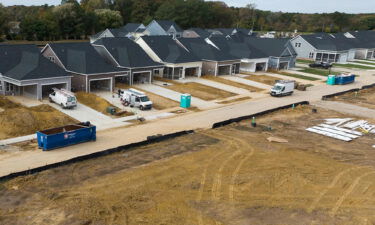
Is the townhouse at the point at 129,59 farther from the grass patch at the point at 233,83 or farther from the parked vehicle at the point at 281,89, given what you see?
the parked vehicle at the point at 281,89

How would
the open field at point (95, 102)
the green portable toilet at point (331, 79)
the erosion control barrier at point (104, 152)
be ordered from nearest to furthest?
the erosion control barrier at point (104, 152), the open field at point (95, 102), the green portable toilet at point (331, 79)

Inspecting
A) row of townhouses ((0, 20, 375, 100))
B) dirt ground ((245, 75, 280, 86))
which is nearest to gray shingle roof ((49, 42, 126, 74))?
row of townhouses ((0, 20, 375, 100))

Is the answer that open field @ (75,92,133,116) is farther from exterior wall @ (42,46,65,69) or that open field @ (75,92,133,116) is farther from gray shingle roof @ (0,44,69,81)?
exterior wall @ (42,46,65,69)

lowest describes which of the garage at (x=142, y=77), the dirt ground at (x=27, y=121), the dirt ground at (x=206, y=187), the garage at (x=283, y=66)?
the dirt ground at (x=206, y=187)

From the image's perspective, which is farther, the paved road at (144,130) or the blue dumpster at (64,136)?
the blue dumpster at (64,136)

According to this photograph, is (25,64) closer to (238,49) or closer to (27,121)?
(27,121)

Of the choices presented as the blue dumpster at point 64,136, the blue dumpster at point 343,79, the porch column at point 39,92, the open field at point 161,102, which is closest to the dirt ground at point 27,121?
the blue dumpster at point 64,136

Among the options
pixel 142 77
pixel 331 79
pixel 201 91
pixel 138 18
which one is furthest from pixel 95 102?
pixel 138 18

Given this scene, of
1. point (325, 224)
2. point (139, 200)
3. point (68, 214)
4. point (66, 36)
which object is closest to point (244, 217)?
point (325, 224)
